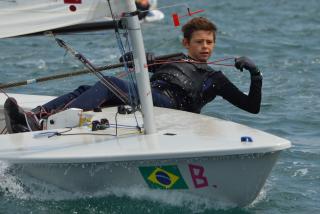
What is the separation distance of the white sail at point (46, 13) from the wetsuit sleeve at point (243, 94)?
3.38ft

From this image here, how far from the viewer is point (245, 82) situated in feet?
30.6

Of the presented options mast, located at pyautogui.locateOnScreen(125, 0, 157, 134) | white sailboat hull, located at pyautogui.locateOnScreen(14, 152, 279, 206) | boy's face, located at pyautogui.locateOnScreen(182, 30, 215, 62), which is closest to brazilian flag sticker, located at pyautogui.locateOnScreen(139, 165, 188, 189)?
white sailboat hull, located at pyautogui.locateOnScreen(14, 152, 279, 206)

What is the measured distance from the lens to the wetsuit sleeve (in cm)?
550

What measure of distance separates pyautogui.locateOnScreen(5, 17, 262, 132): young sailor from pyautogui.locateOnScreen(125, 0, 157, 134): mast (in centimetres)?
56

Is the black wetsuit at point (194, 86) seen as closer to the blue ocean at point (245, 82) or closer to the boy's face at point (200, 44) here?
the boy's face at point (200, 44)

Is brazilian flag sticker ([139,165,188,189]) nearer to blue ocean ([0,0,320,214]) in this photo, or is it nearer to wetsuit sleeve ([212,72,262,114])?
blue ocean ([0,0,320,214])

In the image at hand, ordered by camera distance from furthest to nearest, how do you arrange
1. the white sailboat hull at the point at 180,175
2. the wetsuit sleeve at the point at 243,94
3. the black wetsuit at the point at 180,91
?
the black wetsuit at the point at 180,91, the wetsuit sleeve at the point at 243,94, the white sailboat hull at the point at 180,175

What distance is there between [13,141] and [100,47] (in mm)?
7746

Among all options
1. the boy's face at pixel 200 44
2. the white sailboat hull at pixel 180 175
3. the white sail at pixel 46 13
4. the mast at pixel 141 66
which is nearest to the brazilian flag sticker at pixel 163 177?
the white sailboat hull at pixel 180 175

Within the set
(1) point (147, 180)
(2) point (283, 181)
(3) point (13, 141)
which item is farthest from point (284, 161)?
(3) point (13, 141)

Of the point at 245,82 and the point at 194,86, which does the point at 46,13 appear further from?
the point at 245,82

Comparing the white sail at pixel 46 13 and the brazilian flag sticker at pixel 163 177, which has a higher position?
the white sail at pixel 46 13

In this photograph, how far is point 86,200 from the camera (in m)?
5.00

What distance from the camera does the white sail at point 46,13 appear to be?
5020 millimetres
